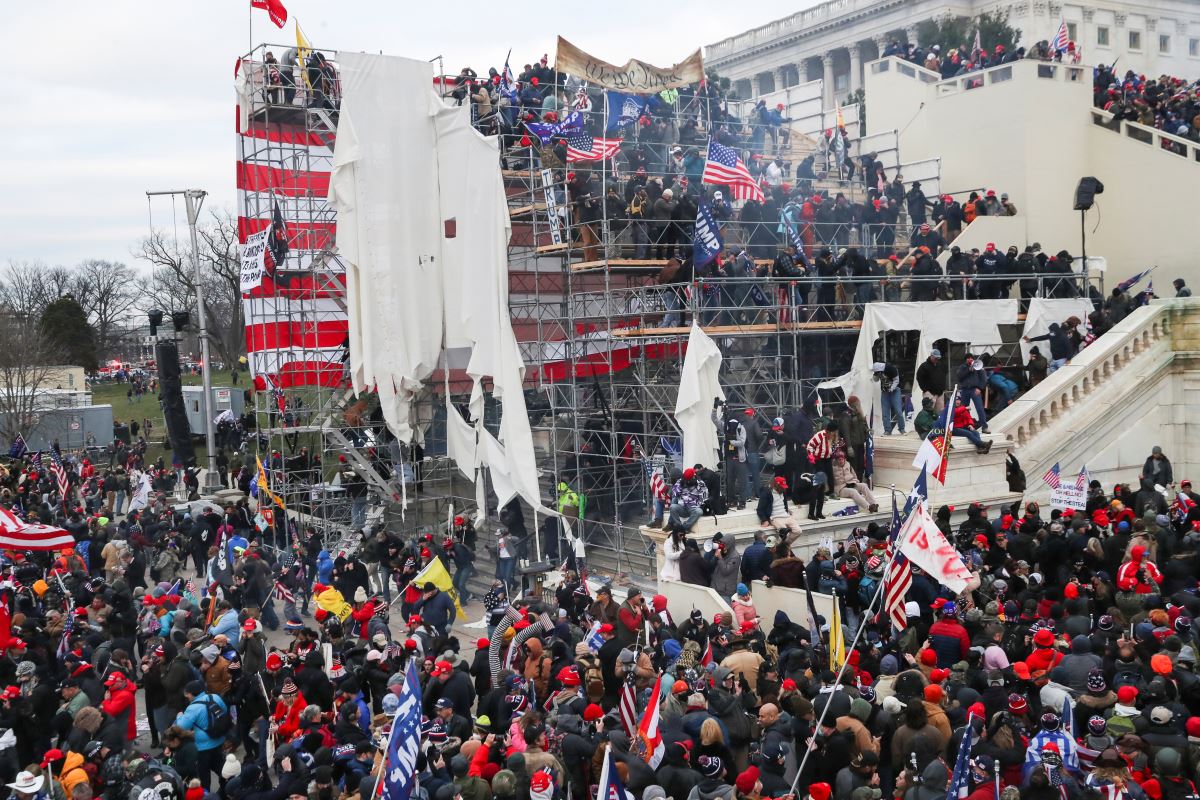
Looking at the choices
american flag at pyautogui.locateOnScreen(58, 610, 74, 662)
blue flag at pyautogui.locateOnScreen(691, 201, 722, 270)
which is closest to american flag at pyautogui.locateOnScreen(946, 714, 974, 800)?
american flag at pyautogui.locateOnScreen(58, 610, 74, 662)

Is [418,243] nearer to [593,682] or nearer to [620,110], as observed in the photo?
[620,110]

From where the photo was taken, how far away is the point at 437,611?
15000 millimetres

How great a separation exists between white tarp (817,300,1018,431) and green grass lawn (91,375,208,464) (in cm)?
2923

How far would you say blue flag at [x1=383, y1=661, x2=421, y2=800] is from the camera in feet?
26.7

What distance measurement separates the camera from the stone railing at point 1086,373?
795 inches

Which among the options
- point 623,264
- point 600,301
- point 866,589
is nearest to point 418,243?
point 623,264

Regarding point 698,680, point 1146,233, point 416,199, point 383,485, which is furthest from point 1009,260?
point 698,680

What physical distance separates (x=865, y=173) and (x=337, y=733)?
2285cm

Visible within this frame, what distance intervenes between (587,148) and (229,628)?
442 inches

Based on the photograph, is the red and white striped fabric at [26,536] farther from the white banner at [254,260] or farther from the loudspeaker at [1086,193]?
the loudspeaker at [1086,193]

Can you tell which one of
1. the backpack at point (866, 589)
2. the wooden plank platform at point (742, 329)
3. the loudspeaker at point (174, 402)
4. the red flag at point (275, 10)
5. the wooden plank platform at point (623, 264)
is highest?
the red flag at point (275, 10)

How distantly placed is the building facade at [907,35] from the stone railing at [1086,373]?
133 feet

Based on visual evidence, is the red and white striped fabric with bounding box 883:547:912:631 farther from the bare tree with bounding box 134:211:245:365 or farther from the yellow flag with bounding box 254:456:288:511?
the bare tree with bounding box 134:211:245:365

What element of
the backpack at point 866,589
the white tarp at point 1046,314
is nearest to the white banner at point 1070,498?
the backpack at point 866,589
